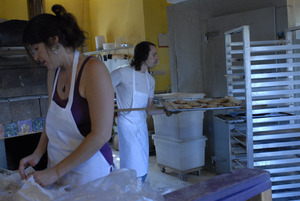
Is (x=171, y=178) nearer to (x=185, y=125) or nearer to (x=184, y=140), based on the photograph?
(x=184, y=140)

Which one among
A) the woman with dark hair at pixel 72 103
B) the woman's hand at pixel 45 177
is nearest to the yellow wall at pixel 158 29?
the woman with dark hair at pixel 72 103

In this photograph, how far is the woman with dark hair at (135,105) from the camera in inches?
121

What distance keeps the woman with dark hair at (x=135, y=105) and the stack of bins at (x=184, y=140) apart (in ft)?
2.62

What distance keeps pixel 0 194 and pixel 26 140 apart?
8.92 feet

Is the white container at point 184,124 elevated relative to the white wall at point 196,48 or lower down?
lower down

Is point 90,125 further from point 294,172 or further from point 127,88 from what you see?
point 294,172

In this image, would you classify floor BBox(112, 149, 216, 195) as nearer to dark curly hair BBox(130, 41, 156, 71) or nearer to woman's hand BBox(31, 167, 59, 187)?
dark curly hair BBox(130, 41, 156, 71)

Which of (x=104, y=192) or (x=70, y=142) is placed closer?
(x=104, y=192)

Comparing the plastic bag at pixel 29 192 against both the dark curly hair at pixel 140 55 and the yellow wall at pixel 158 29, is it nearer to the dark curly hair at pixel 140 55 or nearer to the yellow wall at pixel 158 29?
the dark curly hair at pixel 140 55

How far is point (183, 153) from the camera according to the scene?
159 inches

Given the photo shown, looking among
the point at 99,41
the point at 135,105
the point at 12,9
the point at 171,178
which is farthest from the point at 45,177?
the point at 12,9

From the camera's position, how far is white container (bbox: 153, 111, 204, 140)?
Result: 4004 millimetres

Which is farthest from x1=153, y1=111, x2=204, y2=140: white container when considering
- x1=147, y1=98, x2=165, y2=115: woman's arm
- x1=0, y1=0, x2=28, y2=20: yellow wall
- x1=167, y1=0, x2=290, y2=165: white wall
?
x1=0, y1=0, x2=28, y2=20: yellow wall

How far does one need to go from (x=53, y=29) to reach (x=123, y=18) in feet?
17.3
